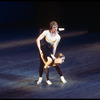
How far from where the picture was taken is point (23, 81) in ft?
33.0

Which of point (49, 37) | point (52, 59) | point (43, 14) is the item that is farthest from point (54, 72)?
point (43, 14)

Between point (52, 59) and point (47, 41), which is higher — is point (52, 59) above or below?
below

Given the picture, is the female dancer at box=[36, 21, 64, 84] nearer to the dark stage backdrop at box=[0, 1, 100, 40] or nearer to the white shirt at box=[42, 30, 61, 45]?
the white shirt at box=[42, 30, 61, 45]

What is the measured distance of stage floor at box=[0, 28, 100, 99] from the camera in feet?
28.5

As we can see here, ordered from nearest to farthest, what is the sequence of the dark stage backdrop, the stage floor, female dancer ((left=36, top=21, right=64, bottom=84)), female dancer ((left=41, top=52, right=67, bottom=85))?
the stage floor, female dancer ((left=41, top=52, right=67, bottom=85)), female dancer ((left=36, top=21, right=64, bottom=84)), the dark stage backdrop

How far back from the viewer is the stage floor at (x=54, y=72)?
8672mm

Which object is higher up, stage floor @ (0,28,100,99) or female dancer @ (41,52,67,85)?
female dancer @ (41,52,67,85)

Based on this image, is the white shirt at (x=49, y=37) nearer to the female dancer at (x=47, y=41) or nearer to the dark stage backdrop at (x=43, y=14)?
the female dancer at (x=47, y=41)

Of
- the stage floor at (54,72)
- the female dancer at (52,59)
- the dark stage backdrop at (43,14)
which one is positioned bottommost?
the stage floor at (54,72)

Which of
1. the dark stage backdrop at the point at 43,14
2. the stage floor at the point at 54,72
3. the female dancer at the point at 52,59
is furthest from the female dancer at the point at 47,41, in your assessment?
the dark stage backdrop at the point at 43,14

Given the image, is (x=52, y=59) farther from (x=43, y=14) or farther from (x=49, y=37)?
(x=43, y=14)

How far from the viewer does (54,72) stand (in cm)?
1111

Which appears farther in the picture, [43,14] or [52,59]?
[43,14]

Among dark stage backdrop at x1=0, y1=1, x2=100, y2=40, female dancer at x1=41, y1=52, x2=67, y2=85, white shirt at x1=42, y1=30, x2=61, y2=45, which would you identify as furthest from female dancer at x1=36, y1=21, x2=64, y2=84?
dark stage backdrop at x1=0, y1=1, x2=100, y2=40
